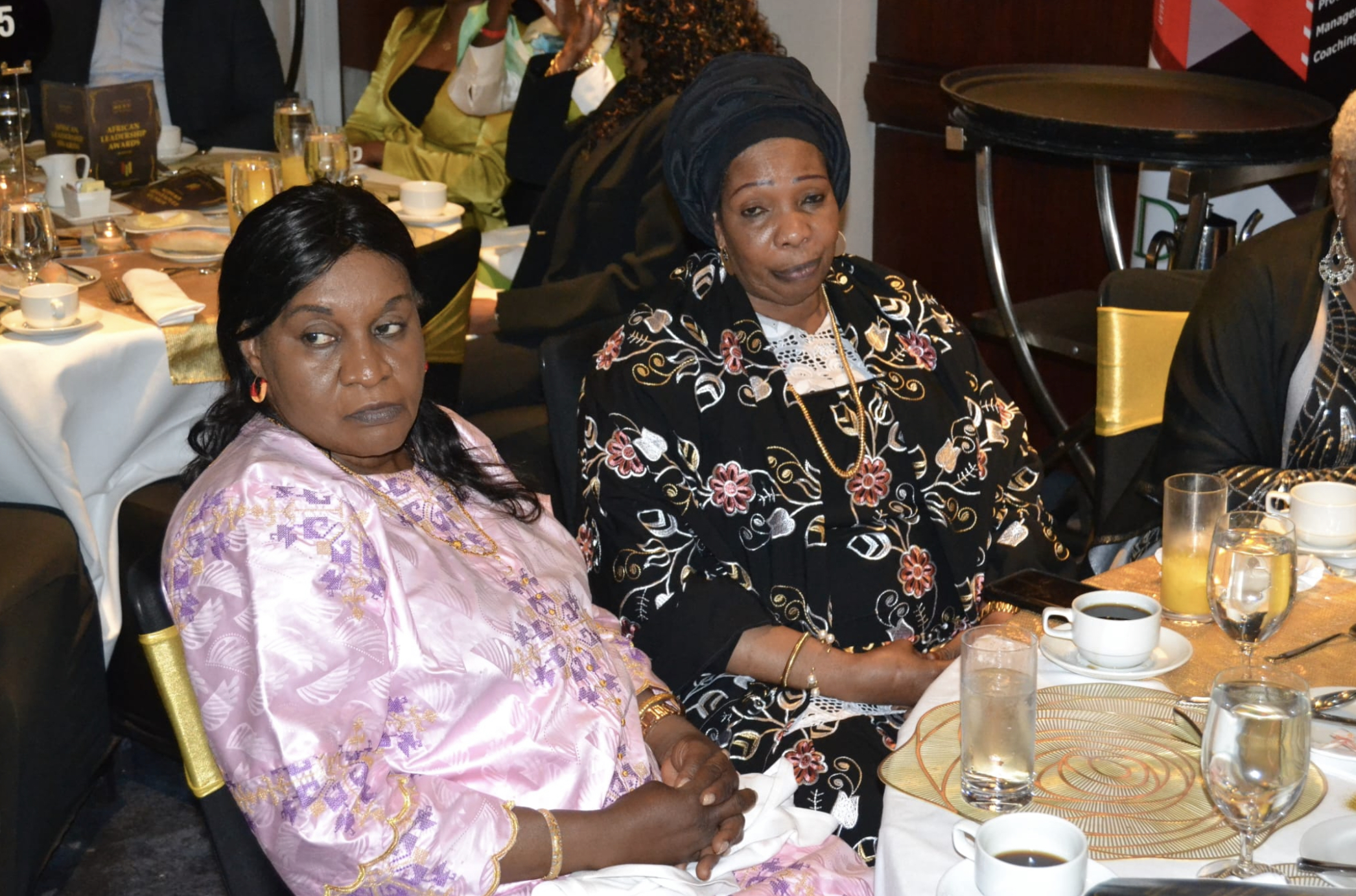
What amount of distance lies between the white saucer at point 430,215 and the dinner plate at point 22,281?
0.82 meters

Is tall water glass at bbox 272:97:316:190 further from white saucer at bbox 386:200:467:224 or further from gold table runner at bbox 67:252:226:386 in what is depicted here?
gold table runner at bbox 67:252:226:386

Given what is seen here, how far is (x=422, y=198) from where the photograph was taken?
3.78 metres

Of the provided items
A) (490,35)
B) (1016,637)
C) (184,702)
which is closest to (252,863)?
(184,702)

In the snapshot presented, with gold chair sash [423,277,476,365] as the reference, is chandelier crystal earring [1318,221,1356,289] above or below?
above

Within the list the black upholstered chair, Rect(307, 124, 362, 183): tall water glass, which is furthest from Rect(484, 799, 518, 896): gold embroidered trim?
Rect(307, 124, 362, 183): tall water glass

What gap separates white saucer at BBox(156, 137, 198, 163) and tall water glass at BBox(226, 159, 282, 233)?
86cm

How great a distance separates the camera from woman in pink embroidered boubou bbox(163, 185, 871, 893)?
4.90 feet

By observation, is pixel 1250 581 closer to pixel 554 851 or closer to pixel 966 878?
pixel 966 878

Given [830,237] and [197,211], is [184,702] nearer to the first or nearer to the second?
[830,237]

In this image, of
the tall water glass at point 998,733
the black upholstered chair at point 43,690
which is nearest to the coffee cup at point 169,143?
the black upholstered chair at point 43,690

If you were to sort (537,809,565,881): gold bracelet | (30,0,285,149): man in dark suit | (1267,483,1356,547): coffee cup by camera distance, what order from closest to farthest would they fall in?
(537,809,565,881): gold bracelet, (1267,483,1356,547): coffee cup, (30,0,285,149): man in dark suit

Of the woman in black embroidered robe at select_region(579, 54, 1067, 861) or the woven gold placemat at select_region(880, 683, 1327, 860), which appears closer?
the woven gold placemat at select_region(880, 683, 1327, 860)

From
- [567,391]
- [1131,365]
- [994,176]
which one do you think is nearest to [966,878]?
[567,391]

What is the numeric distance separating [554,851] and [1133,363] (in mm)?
1547
